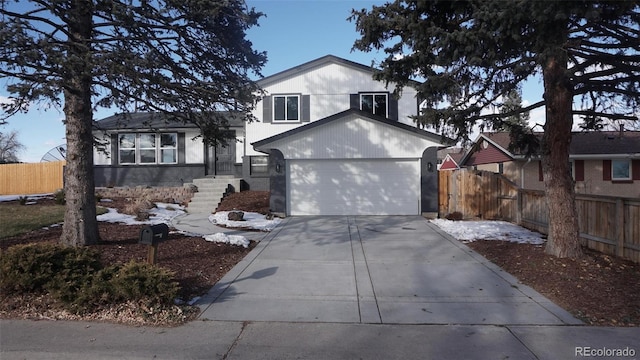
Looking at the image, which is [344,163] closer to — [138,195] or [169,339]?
[138,195]

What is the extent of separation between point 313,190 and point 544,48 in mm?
10589

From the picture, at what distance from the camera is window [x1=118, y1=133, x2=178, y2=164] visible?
2159 centimetres

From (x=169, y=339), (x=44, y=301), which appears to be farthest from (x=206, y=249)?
(x=169, y=339)

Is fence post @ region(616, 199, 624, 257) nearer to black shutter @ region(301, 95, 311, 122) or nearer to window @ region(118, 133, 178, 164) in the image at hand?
black shutter @ region(301, 95, 311, 122)

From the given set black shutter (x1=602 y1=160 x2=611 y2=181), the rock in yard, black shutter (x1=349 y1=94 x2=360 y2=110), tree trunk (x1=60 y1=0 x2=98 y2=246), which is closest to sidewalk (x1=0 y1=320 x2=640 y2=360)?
tree trunk (x1=60 y1=0 x2=98 y2=246)

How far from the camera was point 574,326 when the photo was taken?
16.8 ft

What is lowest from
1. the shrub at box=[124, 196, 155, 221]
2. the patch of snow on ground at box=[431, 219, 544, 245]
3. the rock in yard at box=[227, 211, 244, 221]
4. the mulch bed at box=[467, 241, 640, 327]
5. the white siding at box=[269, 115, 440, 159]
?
the mulch bed at box=[467, 241, 640, 327]

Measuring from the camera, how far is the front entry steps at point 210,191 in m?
17.2

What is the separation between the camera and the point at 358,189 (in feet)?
52.3

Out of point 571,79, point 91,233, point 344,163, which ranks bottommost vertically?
point 91,233

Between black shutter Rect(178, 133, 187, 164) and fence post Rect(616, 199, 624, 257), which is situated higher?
black shutter Rect(178, 133, 187, 164)

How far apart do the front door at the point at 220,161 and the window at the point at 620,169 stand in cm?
1933

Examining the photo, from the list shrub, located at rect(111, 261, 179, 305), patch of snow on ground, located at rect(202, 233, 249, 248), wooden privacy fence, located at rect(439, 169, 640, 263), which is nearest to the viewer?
shrub, located at rect(111, 261, 179, 305)

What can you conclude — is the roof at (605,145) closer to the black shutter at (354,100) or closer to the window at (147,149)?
the black shutter at (354,100)
